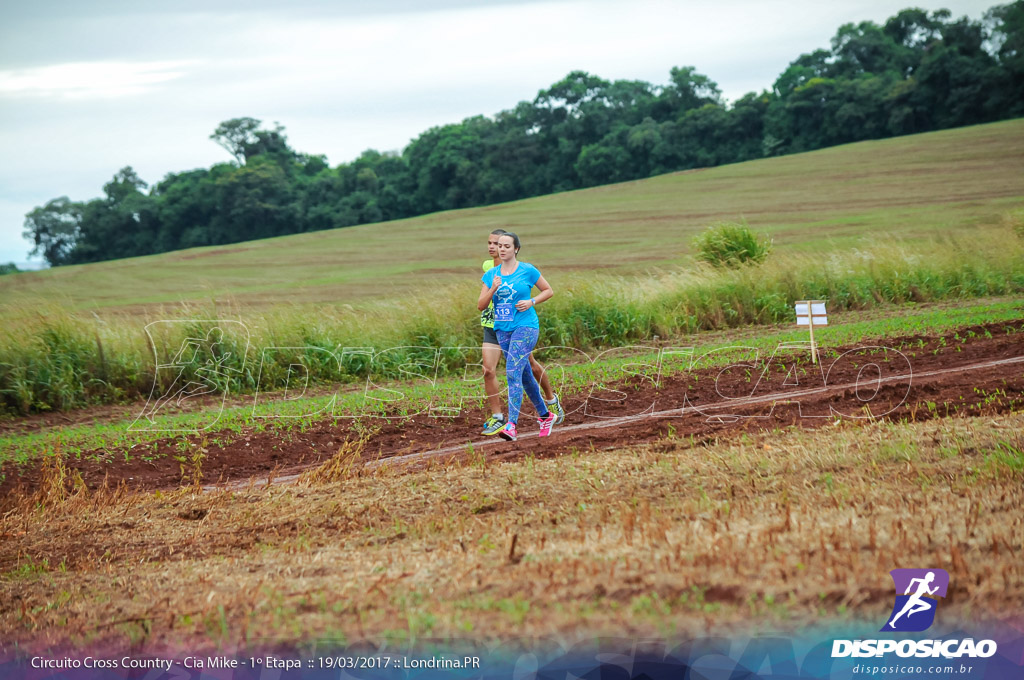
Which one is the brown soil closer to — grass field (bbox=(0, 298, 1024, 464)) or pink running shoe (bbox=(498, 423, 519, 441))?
pink running shoe (bbox=(498, 423, 519, 441))

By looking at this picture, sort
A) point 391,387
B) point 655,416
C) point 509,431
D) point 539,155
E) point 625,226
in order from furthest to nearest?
point 539,155
point 625,226
point 391,387
point 655,416
point 509,431

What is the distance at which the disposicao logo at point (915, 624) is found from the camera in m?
3.64

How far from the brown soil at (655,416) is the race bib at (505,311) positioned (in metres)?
1.25

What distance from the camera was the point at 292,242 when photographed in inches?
2250

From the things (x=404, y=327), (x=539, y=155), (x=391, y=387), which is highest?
(x=539, y=155)

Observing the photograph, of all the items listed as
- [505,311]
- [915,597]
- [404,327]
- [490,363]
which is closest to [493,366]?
[490,363]

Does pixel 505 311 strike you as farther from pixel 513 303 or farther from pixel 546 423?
pixel 546 423

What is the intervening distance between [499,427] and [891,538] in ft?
17.0

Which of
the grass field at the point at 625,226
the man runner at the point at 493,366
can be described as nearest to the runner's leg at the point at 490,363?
the man runner at the point at 493,366

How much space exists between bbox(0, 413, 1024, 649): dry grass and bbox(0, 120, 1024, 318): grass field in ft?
81.0

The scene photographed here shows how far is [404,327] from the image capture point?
53.5ft

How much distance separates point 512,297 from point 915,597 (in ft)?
17.0

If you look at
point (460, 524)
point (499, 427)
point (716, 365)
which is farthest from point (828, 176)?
point (460, 524)

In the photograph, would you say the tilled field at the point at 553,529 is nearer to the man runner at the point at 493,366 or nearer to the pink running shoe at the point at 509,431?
the pink running shoe at the point at 509,431
